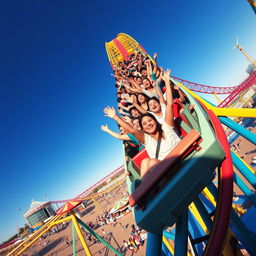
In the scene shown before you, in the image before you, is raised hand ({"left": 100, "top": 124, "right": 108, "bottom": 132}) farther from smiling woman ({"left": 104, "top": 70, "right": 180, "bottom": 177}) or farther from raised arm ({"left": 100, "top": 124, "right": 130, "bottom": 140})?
smiling woman ({"left": 104, "top": 70, "right": 180, "bottom": 177})

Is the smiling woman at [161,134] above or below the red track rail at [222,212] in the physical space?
above

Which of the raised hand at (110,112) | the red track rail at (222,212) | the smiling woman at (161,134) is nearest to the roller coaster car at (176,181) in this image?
the red track rail at (222,212)

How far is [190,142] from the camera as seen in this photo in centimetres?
96

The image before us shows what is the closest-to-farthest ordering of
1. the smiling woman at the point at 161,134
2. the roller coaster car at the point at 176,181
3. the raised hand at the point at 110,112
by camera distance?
the roller coaster car at the point at 176,181 → the smiling woman at the point at 161,134 → the raised hand at the point at 110,112

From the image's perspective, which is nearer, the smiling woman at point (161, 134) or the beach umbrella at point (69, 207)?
the smiling woman at point (161, 134)

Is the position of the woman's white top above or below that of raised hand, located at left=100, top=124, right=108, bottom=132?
below

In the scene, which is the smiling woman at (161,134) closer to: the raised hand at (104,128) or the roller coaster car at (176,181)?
the roller coaster car at (176,181)

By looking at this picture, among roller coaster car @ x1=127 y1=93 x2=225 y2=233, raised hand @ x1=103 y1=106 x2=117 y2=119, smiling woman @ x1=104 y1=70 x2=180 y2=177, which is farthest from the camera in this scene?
raised hand @ x1=103 y1=106 x2=117 y2=119

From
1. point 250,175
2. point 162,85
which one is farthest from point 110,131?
point 250,175

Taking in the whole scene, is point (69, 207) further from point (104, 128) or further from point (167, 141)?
point (167, 141)

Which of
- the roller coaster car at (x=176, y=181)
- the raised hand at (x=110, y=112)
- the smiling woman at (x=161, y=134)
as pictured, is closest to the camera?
the roller coaster car at (x=176, y=181)

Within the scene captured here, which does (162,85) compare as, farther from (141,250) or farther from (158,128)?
(141,250)

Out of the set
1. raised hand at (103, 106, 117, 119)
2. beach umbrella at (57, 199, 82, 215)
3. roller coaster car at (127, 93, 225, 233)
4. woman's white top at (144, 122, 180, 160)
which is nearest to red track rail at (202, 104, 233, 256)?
roller coaster car at (127, 93, 225, 233)

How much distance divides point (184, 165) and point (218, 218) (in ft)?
1.29
